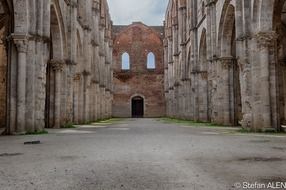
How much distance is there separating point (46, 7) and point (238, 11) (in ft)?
29.2

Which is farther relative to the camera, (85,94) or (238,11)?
(85,94)

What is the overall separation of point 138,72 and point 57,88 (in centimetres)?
3574

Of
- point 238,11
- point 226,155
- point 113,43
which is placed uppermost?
point 113,43

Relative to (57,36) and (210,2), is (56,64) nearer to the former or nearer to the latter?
(57,36)

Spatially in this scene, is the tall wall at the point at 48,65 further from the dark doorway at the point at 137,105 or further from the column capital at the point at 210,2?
the dark doorway at the point at 137,105

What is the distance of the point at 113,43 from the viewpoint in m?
56.5

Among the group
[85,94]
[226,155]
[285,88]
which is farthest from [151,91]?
[226,155]

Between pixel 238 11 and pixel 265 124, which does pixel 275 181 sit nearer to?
pixel 265 124

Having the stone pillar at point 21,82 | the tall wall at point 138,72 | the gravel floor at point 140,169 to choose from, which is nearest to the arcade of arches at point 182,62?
the stone pillar at point 21,82

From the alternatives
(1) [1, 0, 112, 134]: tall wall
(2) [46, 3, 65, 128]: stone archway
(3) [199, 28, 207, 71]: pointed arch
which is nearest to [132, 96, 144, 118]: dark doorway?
(1) [1, 0, 112, 134]: tall wall

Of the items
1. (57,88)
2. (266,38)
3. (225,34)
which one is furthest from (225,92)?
(57,88)

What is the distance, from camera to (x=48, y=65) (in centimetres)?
1930

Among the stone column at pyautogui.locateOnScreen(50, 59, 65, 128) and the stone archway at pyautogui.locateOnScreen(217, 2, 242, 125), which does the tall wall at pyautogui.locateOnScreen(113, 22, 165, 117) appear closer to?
the stone archway at pyautogui.locateOnScreen(217, 2, 242, 125)

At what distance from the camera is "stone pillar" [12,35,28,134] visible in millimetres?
12984
